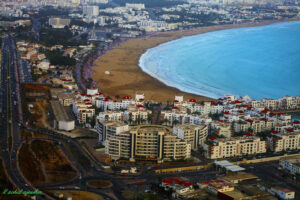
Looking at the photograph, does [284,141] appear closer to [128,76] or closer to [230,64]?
[128,76]

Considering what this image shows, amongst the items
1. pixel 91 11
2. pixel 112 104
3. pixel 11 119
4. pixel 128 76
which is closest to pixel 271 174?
pixel 112 104

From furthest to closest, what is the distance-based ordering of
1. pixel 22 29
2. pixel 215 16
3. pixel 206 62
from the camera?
pixel 215 16
pixel 22 29
pixel 206 62

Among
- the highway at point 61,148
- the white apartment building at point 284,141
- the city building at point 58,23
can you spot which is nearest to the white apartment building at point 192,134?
the white apartment building at point 284,141

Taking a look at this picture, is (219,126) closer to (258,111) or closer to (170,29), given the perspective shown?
(258,111)

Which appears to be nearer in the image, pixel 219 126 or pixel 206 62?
pixel 219 126

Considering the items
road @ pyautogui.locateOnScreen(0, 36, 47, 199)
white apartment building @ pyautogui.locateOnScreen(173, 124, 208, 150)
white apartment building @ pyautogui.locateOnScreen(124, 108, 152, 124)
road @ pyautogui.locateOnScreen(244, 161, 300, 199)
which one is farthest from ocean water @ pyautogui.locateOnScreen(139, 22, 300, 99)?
road @ pyautogui.locateOnScreen(244, 161, 300, 199)

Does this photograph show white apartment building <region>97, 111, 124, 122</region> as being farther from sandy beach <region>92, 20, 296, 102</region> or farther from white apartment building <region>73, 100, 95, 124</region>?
sandy beach <region>92, 20, 296, 102</region>

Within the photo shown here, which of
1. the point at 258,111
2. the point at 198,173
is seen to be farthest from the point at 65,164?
the point at 258,111

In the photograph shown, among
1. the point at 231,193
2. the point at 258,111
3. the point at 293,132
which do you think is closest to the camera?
the point at 231,193
